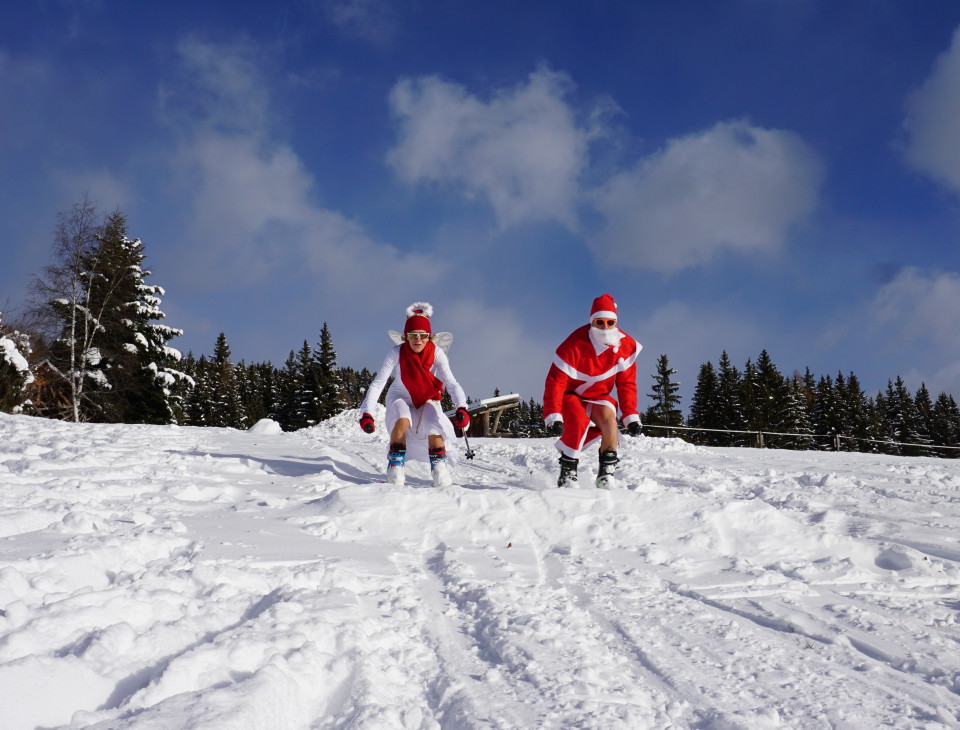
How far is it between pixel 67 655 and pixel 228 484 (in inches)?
141

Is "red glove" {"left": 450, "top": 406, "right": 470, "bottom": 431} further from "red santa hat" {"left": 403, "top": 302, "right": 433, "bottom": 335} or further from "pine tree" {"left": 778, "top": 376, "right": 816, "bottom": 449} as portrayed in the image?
"pine tree" {"left": 778, "top": 376, "right": 816, "bottom": 449}

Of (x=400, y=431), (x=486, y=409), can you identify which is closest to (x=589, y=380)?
(x=400, y=431)

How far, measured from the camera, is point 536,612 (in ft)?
8.36

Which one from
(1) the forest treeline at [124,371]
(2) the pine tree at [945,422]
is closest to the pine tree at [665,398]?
(1) the forest treeline at [124,371]

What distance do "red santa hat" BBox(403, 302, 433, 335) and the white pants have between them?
66cm

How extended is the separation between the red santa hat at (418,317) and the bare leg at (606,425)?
5.78 feet

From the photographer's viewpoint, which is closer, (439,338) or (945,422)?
(439,338)

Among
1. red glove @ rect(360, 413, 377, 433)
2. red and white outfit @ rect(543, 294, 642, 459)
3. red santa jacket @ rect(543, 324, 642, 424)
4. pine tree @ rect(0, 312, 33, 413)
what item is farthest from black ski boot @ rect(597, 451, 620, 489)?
pine tree @ rect(0, 312, 33, 413)

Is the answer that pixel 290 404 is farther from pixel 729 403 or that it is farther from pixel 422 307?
pixel 422 307

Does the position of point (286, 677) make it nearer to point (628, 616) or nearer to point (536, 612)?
point (536, 612)

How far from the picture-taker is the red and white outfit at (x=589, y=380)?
5.57 m

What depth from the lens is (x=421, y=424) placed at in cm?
574

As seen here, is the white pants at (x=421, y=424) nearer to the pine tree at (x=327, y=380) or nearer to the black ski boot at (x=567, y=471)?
the black ski boot at (x=567, y=471)

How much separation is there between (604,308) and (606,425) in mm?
1085
